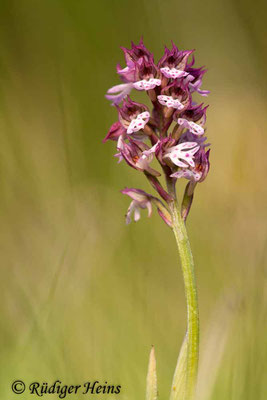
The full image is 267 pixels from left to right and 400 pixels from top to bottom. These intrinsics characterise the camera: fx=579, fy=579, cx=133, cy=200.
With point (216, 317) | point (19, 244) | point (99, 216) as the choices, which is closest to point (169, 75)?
point (216, 317)

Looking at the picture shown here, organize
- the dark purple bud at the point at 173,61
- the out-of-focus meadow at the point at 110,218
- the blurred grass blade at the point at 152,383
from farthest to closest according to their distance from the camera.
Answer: the out-of-focus meadow at the point at 110,218
the dark purple bud at the point at 173,61
the blurred grass blade at the point at 152,383

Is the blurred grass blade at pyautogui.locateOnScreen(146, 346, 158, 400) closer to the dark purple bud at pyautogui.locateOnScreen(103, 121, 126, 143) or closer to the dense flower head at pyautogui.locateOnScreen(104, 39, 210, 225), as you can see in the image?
the dense flower head at pyautogui.locateOnScreen(104, 39, 210, 225)

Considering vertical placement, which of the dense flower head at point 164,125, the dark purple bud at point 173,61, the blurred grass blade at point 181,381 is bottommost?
the blurred grass blade at point 181,381

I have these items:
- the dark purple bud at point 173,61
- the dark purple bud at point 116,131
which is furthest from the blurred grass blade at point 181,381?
the dark purple bud at point 173,61

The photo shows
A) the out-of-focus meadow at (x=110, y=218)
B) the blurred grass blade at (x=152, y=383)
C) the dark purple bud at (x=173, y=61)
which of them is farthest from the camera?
the out-of-focus meadow at (x=110, y=218)

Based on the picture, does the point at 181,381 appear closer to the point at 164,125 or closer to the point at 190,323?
the point at 190,323

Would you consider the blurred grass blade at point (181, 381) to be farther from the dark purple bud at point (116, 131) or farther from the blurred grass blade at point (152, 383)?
the dark purple bud at point (116, 131)
